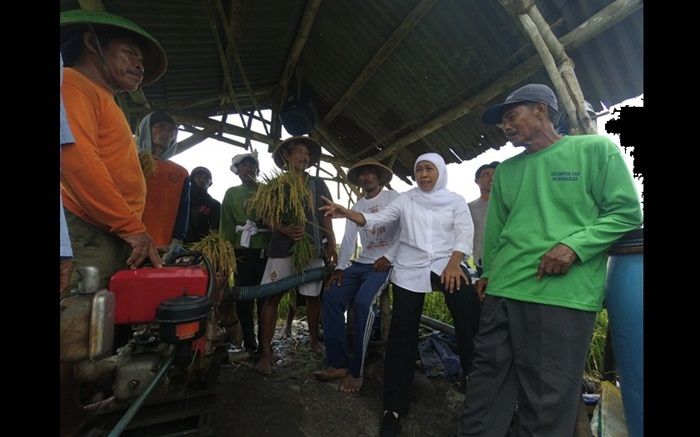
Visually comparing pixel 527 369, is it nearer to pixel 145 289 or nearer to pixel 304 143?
pixel 145 289

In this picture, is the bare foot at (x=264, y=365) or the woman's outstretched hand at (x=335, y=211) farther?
the bare foot at (x=264, y=365)

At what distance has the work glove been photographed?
2.16 metres

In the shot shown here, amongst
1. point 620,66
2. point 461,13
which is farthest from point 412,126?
point 620,66

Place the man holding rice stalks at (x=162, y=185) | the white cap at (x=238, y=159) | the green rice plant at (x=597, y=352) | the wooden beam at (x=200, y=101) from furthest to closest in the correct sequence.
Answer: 1. the wooden beam at (x=200, y=101)
2. the white cap at (x=238, y=159)
3. the green rice plant at (x=597, y=352)
4. the man holding rice stalks at (x=162, y=185)

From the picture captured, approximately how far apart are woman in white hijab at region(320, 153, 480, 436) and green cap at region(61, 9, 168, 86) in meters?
1.57

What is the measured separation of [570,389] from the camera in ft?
4.86

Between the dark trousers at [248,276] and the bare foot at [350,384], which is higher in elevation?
the dark trousers at [248,276]

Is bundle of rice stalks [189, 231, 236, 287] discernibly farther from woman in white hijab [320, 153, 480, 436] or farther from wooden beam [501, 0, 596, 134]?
wooden beam [501, 0, 596, 134]

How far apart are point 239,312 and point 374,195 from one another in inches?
84.8

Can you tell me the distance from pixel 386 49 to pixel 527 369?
4.01m

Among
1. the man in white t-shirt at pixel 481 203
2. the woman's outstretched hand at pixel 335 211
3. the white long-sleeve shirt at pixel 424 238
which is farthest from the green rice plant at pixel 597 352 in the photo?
the woman's outstretched hand at pixel 335 211

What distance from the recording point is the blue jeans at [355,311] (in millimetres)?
2691

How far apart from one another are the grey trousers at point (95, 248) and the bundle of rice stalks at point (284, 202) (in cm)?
127

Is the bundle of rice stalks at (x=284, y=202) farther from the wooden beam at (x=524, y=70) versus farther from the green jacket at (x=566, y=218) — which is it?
the wooden beam at (x=524, y=70)
